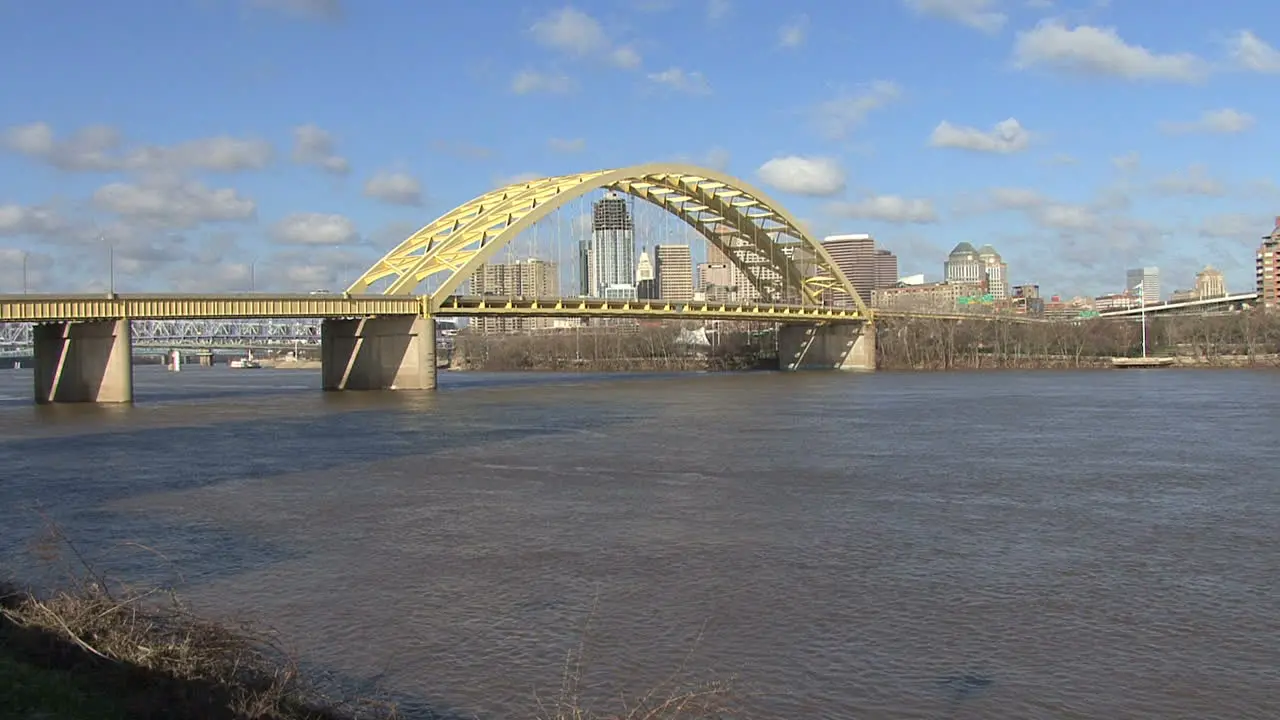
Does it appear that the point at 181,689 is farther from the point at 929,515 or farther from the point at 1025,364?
the point at 1025,364

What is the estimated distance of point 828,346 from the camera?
93125 millimetres

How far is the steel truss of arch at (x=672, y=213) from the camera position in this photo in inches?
2375

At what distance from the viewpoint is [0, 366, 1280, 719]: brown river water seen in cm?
896

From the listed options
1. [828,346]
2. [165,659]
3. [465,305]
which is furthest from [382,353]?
[165,659]

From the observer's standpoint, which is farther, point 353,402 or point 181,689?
point 353,402

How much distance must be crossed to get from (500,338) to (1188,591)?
11712 centimetres

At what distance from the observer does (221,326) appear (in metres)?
148

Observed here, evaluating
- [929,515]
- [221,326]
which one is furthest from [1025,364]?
[221,326]

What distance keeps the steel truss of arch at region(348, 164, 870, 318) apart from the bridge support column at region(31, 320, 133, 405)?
13837 mm

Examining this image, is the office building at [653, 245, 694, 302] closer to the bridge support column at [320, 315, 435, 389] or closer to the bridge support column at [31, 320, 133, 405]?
the bridge support column at [320, 315, 435, 389]

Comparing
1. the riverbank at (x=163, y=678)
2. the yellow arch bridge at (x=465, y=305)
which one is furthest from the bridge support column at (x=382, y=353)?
the riverbank at (x=163, y=678)

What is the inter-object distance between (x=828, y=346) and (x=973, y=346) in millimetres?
14794

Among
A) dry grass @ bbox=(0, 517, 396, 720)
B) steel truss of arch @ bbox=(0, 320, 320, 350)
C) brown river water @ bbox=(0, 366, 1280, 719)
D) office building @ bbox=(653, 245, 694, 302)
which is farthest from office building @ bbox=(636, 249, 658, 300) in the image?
dry grass @ bbox=(0, 517, 396, 720)

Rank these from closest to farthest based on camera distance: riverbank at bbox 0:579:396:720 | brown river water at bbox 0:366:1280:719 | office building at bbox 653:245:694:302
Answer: riverbank at bbox 0:579:396:720
brown river water at bbox 0:366:1280:719
office building at bbox 653:245:694:302
